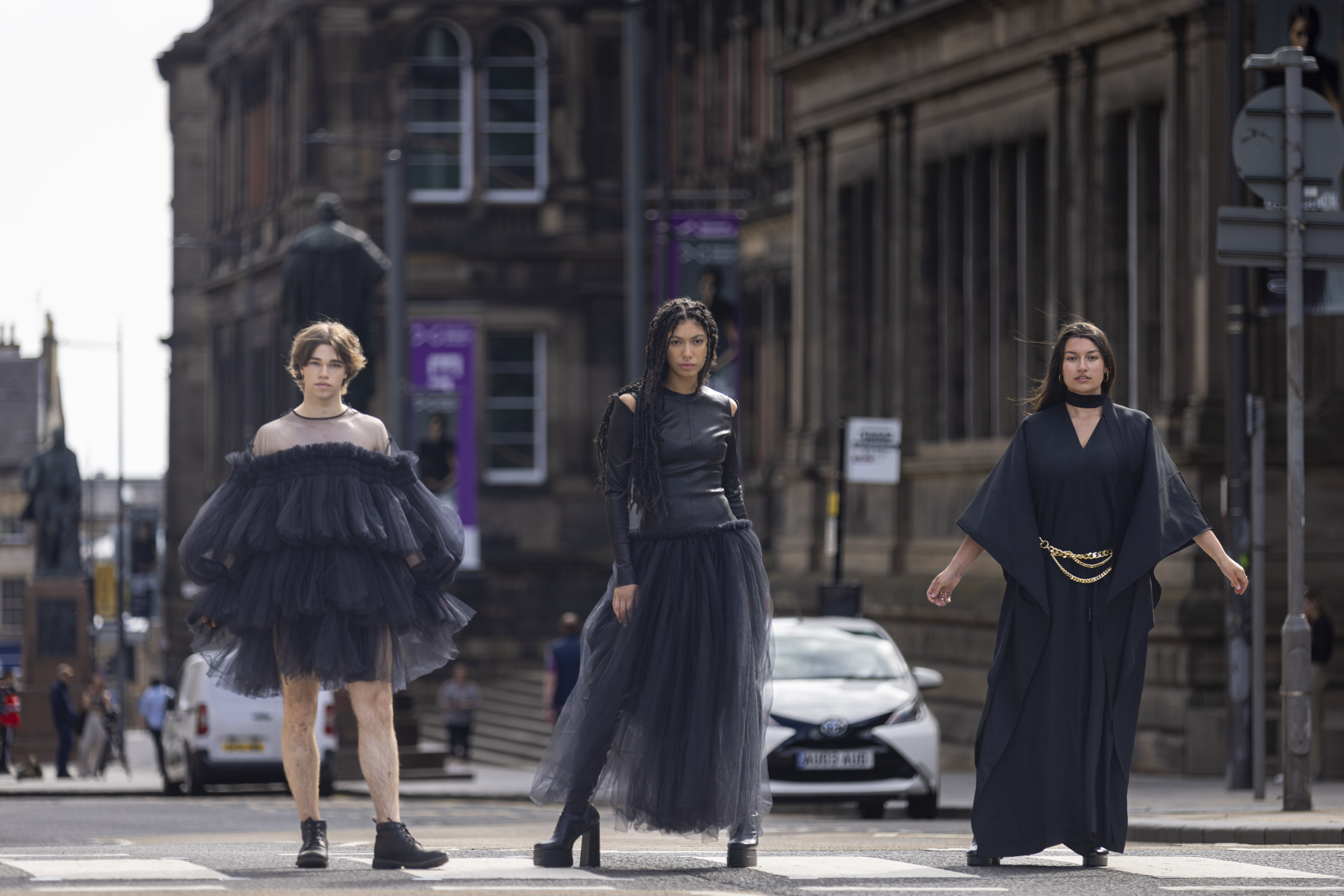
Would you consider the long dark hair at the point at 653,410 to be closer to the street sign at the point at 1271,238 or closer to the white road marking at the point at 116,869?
the white road marking at the point at 116,869

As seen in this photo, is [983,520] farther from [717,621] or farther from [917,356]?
[917,356]

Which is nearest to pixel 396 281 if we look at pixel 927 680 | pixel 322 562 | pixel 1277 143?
pixel 927 680

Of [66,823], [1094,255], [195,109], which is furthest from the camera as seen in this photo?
[195,109]

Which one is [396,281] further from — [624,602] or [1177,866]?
[1177,866]

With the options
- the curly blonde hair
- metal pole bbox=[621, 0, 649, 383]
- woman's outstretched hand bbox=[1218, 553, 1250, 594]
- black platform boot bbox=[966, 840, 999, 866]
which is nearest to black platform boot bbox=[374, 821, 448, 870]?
the curly blonde hair

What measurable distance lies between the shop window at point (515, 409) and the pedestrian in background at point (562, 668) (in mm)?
20868

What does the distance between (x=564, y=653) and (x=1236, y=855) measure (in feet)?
56.9

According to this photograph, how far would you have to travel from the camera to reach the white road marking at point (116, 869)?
897 cm

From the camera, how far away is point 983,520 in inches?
377

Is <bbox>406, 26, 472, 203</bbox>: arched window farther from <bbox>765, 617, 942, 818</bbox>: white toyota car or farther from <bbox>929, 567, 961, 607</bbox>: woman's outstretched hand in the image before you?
<bbox>929, 567, 961, 607</bbox>: woman's outstretched hand

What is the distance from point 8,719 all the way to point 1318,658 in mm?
23247

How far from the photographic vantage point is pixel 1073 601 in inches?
375

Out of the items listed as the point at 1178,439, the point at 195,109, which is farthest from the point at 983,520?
the point at 195,109

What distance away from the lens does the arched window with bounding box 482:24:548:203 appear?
50719 mm
